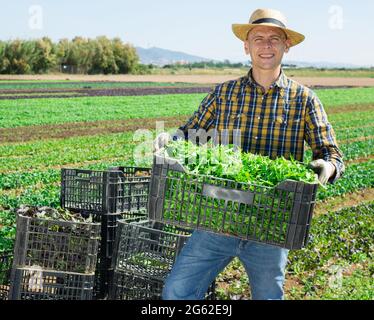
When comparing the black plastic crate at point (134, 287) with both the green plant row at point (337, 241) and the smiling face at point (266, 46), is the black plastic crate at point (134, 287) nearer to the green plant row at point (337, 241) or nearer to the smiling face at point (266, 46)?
the smiling face at point (266, 46)

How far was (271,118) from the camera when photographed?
14.7 ft

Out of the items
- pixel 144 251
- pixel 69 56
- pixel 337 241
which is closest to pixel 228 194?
pixel 144 251

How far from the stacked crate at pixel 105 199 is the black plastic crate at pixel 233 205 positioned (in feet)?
5.57

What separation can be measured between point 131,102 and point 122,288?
3166cm

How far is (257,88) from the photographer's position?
4539mm

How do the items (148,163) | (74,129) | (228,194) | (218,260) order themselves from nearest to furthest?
1. (228,194)
2. (218,260)
3. (148,163)
4. (74,129)

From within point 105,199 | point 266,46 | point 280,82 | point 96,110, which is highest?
point 266,46

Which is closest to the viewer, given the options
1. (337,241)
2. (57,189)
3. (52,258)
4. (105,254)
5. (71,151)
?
(52,258)

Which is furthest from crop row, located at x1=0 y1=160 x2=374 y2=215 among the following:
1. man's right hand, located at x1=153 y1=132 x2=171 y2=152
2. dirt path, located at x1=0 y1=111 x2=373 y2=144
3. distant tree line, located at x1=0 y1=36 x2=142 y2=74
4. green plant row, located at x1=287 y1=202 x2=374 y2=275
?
distant tree line, located at x1=0 y1=36 x2=142 y2=74

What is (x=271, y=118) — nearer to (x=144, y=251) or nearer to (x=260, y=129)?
(x=260, y=129)

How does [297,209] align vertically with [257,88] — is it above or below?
below

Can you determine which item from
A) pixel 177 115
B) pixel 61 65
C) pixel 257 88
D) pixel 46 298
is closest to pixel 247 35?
pixel 257 88

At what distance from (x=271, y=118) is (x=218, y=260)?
3.71 ft
